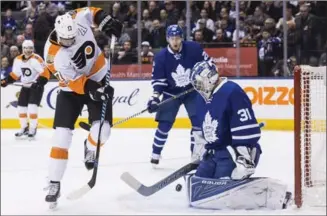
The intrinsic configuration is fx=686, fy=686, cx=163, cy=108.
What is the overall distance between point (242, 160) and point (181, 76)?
1.50 meters

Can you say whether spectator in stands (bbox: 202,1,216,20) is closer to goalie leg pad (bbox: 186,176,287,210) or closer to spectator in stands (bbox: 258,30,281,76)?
spectator in stands (bbox: 258,30,281,76)

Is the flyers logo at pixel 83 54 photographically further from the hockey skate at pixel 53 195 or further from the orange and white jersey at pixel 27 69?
the orange and white jersey at pixel 27 69

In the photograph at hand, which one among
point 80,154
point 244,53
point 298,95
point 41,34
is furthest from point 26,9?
point 298,95

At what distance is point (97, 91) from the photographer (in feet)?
11.3

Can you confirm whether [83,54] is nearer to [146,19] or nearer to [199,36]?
[199,36]

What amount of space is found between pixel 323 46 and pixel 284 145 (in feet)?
5.95

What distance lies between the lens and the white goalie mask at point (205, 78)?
10.5 ft

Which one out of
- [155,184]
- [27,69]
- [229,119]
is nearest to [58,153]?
[155,184]

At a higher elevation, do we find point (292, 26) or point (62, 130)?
point (292, 26)

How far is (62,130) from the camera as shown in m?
3.39

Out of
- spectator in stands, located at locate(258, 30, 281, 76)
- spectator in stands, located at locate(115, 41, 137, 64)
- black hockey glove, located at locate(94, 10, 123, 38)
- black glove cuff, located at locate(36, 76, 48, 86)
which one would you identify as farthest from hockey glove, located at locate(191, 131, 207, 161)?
spectator in stands, located at locate(115, 41, 137, 64)

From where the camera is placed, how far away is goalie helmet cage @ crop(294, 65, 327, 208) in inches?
121

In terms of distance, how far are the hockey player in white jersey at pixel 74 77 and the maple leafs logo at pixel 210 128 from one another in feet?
1.80

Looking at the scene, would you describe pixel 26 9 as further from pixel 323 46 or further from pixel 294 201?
pixel 294 201
